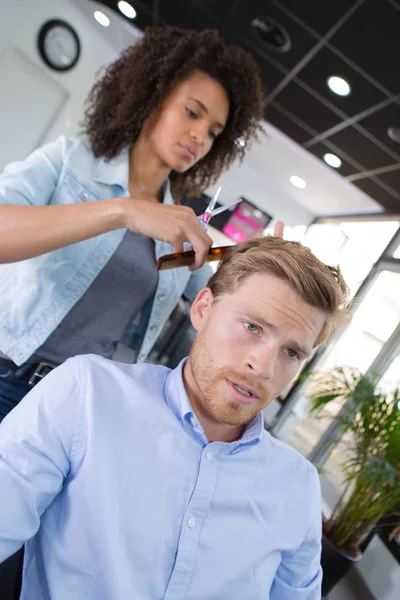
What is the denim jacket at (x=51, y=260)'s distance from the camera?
3.92 ft

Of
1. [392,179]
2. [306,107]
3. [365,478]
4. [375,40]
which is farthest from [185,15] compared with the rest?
[365,478]

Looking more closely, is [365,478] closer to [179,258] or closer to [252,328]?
[252,328]

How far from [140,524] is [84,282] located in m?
A: 0.67

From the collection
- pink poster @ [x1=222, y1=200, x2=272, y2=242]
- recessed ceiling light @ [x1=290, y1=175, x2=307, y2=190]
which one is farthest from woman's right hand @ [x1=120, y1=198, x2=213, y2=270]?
pink poster @ [x1=222, y1=200, x2=272, y2=242]

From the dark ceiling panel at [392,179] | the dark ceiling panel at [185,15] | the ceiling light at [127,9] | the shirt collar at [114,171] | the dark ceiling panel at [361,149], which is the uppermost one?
the dark ceiling panel at [185,15]

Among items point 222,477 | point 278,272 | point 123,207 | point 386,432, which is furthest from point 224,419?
point 386,432

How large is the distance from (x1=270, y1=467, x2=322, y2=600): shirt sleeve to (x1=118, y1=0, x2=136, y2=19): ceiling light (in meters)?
4.99

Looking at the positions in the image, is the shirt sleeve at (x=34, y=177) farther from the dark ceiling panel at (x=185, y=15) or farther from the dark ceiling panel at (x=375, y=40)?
the dark ceiling panel at (x=185, y=15)

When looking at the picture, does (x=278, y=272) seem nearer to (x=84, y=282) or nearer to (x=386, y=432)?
(x=84, y=282)

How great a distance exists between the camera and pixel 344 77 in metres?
3.47

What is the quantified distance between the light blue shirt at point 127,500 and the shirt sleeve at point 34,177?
448 mm

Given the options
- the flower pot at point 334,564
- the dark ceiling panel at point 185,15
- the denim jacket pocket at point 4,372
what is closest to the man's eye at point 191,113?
the denim jacket pocket at point 4,372

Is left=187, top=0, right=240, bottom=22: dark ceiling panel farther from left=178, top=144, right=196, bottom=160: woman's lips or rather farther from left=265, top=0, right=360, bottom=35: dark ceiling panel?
left=178, top=144, right=196, bottom=160: woman's lips

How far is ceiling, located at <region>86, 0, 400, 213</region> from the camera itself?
2.94 meters
